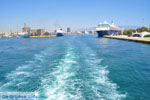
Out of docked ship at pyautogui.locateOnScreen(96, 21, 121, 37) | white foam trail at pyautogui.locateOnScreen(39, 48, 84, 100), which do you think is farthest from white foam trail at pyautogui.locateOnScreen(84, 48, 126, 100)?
docked ship at pyautogui.locateOnScreen(96, 21, 121, 37)

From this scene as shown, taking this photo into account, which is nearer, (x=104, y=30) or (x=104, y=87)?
(x=104, y=87)

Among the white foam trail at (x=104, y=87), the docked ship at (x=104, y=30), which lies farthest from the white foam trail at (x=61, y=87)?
the docked ship at (x=104, y=30)

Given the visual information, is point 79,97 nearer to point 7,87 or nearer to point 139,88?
point 139,88

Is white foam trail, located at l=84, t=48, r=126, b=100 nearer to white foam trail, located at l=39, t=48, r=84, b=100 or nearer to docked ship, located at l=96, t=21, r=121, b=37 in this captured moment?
white foam trail, located at l=39, t=48, r=84, b=100

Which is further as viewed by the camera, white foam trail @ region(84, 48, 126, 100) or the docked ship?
the docked ship

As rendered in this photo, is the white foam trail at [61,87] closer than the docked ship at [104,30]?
Yes

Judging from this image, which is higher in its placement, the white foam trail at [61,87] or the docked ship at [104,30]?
the docked ship at [104,30]

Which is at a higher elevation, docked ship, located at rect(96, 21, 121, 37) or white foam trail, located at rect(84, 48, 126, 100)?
docked ship, located at rect(96, 21, 121, 37)

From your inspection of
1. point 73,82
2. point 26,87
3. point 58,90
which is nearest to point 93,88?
point 73,82

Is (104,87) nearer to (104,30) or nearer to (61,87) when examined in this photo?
(61,87)

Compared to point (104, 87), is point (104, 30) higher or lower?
higher

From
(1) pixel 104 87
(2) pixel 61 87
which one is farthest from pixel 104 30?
(2) pixel 61 87

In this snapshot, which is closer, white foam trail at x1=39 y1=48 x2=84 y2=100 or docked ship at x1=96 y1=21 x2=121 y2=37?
white foam trail at x1=39 y1=48 x2=84 y2=100

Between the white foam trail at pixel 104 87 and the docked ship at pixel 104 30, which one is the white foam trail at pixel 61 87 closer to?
the white foam trail at pixel 104 87
